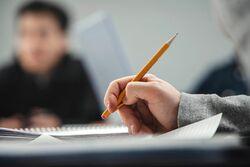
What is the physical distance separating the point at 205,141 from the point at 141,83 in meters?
0.34

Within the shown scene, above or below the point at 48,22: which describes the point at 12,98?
below

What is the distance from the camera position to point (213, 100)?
61 cm

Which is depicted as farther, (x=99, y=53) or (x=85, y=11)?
(x=85, y=11)

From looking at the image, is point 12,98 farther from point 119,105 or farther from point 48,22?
point 119,105

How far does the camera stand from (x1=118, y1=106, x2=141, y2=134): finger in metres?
0.69

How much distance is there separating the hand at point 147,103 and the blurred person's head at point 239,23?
0.10 metres

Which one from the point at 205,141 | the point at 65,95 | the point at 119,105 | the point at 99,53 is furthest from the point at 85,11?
the point at 205,141

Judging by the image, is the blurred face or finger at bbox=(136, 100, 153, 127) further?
the blurred face

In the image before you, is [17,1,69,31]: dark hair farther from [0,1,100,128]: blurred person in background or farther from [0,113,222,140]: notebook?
[0,113,222,140]: notebook

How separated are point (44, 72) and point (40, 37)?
0.69 feet

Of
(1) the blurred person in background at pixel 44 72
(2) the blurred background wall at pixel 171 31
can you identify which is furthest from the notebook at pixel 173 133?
(2) the blurred background wall at pixel 171 31

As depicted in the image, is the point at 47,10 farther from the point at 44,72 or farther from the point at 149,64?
the point at 149,64

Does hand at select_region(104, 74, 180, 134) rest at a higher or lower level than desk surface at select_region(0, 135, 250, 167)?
higher

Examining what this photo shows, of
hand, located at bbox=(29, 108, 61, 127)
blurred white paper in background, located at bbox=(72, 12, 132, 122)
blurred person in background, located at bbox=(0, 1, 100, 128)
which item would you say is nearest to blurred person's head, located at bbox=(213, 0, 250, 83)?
blurred white paper in background, located at bbox=(72, 12, 132, 122)
